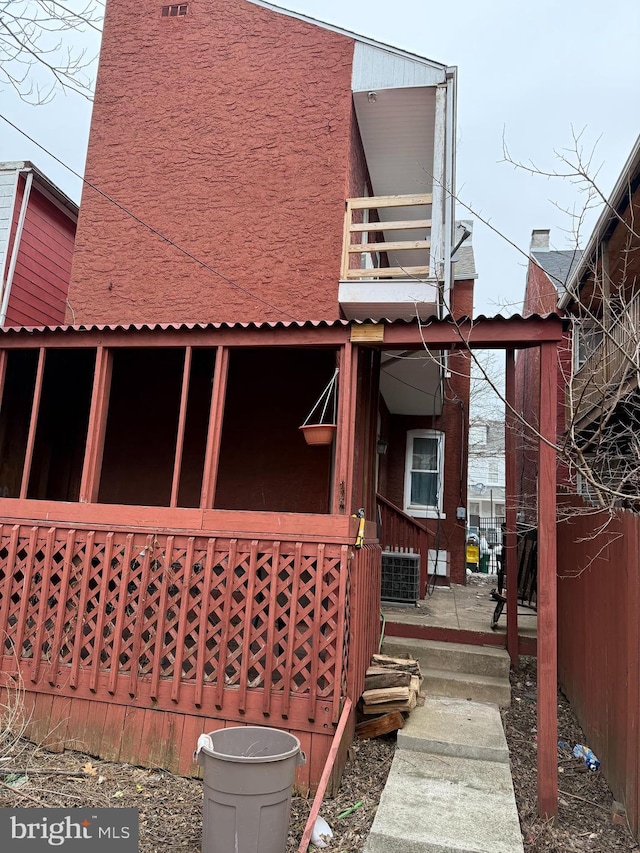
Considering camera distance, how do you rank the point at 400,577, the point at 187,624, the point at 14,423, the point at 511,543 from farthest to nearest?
the point at 14,423, the point at 400,577, the point at 511,543, the point at 187,624

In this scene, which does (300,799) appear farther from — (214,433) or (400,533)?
(400,533)

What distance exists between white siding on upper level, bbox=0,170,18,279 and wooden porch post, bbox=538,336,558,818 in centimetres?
847

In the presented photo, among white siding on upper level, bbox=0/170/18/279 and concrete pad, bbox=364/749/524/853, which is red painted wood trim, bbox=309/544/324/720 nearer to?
concrete pad, bbox=364/749/524/853

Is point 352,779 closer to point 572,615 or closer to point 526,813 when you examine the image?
point 526,813

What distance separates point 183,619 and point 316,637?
3.83ft

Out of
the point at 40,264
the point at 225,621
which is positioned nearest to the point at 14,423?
the point at 40,264

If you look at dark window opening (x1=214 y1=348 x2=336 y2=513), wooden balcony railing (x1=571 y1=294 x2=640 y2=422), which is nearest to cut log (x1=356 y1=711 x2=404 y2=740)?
dark window opening (x1=214 y1=348 x2=336 y2=513)

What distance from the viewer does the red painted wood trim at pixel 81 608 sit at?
510cm

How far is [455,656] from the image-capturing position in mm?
6246

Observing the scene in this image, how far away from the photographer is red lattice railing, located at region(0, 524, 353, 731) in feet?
15.4

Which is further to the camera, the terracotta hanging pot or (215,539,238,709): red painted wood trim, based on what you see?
the terracotta hanging pot

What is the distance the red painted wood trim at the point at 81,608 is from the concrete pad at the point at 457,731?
113 inches

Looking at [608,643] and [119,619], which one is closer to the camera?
[608,643]

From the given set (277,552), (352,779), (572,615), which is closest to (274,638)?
(277,552)
